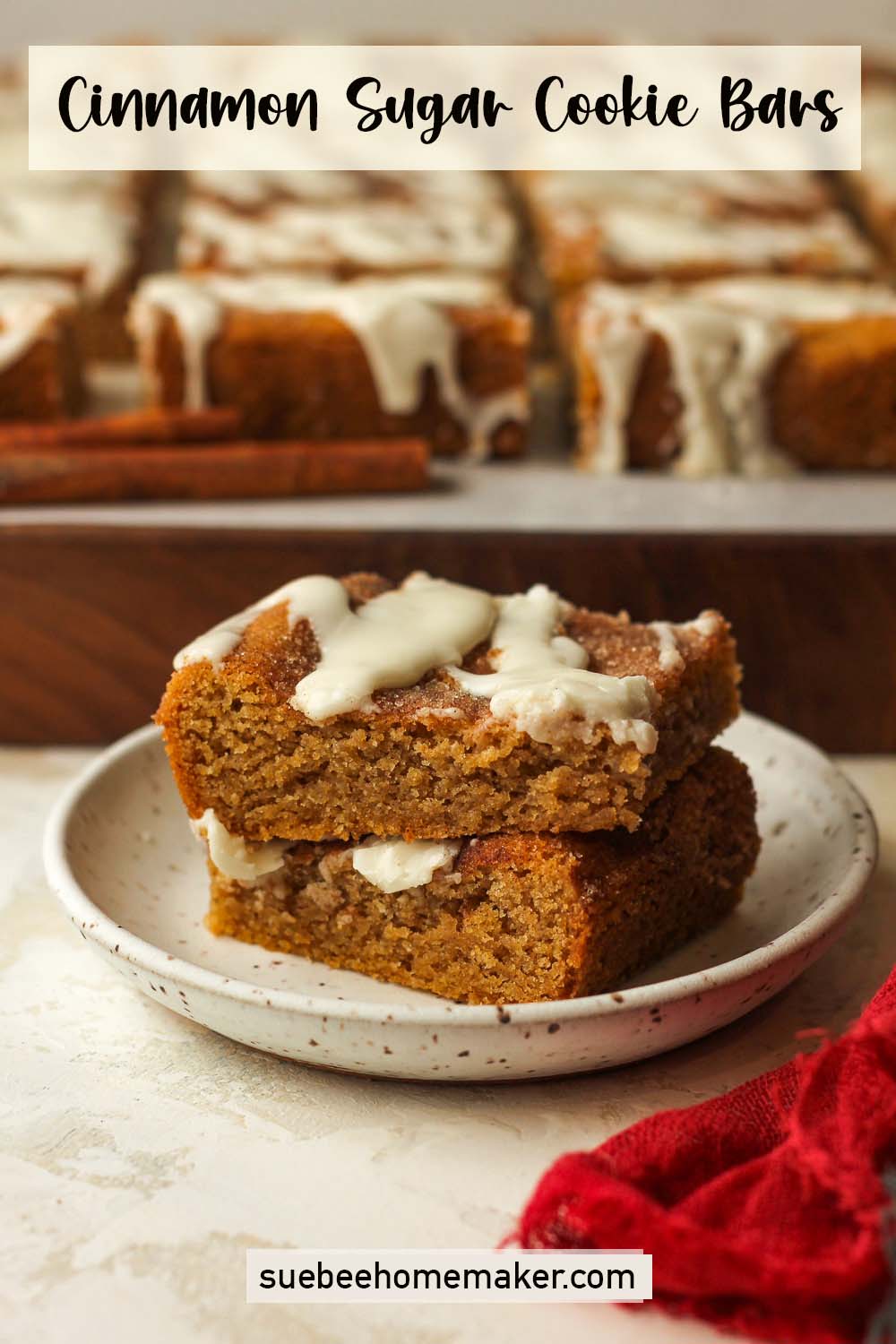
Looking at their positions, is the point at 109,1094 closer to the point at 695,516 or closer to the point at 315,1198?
the point at 315,1198

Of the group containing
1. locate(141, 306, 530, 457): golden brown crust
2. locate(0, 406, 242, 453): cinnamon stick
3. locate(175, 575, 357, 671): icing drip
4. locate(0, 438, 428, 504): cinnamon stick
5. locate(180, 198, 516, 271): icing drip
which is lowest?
locate(175, 575, 357, 671): icing drip

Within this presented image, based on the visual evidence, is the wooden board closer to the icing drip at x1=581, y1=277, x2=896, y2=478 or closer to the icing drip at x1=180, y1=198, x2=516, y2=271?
the icing drip at x1=581, y1=277, x2=896, y2=478

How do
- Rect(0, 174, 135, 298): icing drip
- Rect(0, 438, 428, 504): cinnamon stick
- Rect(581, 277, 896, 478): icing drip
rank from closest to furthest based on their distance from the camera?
Rect(0, 438, 428, 504): cinnamon stick
Rect(581, 277, 896, 478): icing drip
Rect(0, 174, 135, 298): icing drip

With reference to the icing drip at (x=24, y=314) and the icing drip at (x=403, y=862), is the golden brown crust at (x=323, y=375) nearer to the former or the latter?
the icing drip at (x=24, y=314)

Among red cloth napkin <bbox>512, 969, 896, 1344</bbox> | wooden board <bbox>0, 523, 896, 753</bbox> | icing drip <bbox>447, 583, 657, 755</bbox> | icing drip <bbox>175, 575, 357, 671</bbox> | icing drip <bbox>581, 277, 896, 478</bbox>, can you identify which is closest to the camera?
red cloth napkin <bbox>512, 969, 896, 1344</bbox>

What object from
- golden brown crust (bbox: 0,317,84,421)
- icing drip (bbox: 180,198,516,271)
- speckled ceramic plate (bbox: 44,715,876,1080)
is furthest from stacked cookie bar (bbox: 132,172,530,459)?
speckled ceramic plate (bbox: 44,715,876,1080)

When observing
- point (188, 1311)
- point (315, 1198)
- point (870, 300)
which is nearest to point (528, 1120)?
point (315, 1198)

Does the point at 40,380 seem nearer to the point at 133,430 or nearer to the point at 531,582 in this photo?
the point at 133,430

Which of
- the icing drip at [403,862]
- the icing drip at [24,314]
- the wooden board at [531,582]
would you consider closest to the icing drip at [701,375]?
the wooden board at [531,582]
